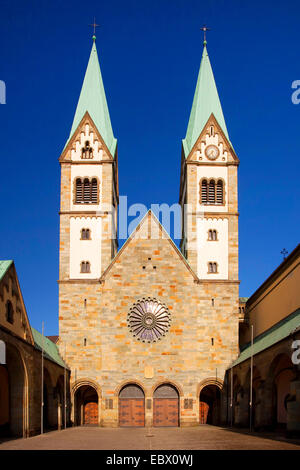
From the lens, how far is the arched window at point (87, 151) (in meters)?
53.4

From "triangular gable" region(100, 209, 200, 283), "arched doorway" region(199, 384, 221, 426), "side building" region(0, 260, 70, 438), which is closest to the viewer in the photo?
"side building" region(0, 260, 70, 438)

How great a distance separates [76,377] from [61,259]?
905 cm

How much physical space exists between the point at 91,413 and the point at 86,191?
56.6ft

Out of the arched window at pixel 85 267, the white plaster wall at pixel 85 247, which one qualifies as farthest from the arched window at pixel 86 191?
the arched window at pixel 85 267

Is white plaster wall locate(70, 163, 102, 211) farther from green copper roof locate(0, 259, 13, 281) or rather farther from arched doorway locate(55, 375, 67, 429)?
green copper roof locate(0, 259, 13, 281)

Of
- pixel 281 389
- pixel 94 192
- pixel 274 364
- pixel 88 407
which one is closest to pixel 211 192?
pixel 94 192

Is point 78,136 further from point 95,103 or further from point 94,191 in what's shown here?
point 94,191

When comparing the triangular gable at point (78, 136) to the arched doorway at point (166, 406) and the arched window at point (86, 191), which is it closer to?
the arched window at point (86, 191)

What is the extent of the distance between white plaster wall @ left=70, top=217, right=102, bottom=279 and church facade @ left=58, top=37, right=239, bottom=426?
8cm

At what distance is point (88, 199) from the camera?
172ft

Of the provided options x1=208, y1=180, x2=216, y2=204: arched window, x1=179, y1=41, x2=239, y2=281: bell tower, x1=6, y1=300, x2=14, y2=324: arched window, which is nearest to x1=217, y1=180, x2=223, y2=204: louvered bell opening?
x1=179, y1=41, x2=239, y2=281: bell tower

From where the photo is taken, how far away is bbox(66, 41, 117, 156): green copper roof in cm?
5466

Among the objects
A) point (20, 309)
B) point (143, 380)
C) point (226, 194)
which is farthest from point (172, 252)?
point (20, 309)

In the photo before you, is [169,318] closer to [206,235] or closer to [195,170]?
[206,235]
